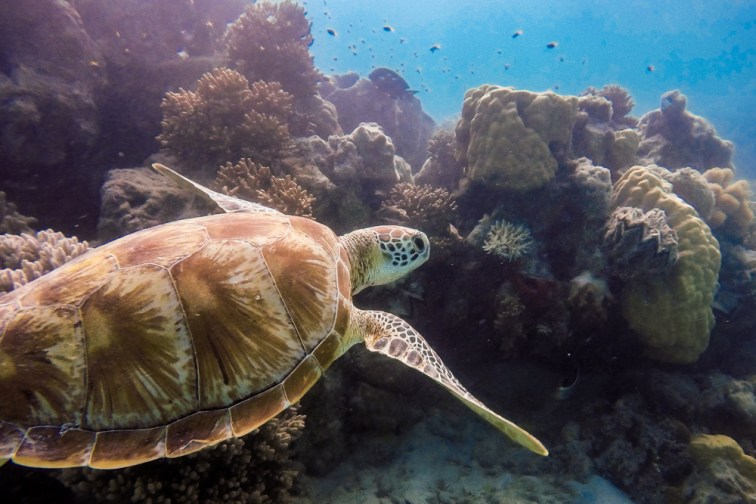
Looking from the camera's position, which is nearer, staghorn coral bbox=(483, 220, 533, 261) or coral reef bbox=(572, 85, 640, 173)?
staghorn coral bbox=(483, 220, 533, 261)

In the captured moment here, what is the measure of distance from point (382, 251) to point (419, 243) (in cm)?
39

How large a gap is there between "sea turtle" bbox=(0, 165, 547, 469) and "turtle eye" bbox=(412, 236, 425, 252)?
47.1 inches

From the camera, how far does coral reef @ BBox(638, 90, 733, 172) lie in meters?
7.80

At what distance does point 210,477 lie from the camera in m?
2.41

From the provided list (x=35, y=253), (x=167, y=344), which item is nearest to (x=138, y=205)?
(x=35, y=253)

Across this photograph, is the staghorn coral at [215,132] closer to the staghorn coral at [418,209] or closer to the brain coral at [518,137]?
the staghorn coral at [418,209]

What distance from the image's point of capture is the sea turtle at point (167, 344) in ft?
5.23

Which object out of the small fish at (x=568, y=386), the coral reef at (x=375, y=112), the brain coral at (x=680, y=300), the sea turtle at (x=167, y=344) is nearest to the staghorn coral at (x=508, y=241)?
the brain coral at (x=680, y=300)

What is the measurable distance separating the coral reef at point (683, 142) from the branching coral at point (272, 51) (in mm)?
7817

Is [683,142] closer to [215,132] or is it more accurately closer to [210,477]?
[215,132]

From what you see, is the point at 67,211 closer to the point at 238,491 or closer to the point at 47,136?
the point at 47,136

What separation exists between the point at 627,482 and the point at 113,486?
16.7 ft

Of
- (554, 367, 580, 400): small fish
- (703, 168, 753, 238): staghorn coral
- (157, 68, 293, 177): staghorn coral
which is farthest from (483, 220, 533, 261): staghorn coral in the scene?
(703, 168, 753, 238): staghorn coral

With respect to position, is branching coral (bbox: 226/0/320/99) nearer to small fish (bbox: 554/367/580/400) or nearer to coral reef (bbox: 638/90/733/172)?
small fish (bbox: 554/367/580/400)
